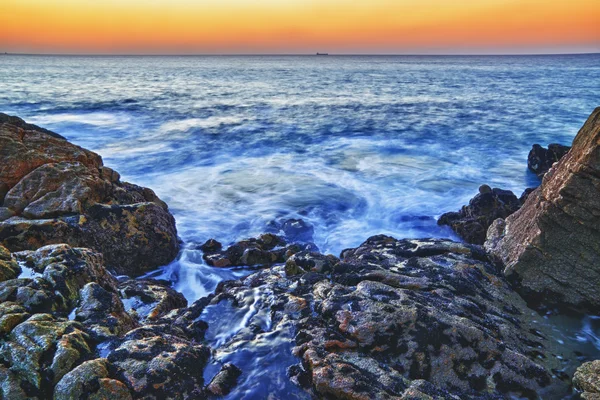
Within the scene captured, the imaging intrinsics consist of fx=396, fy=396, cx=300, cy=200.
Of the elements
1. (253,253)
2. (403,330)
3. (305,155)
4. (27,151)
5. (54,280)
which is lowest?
(253,253)

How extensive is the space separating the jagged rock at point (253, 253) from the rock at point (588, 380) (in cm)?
549

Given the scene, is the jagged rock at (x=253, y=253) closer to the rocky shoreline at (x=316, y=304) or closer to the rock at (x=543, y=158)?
the rocky shoreline at (x=316, y=304)

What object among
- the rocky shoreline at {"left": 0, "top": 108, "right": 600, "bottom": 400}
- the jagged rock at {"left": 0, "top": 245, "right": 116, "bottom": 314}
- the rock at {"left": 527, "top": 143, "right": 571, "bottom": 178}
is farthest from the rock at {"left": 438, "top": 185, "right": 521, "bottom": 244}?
the jagged rock at {"left": 0, "top": 245, "right": 116, "bottom": 314}

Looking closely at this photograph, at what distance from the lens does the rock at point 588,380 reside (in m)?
3.87

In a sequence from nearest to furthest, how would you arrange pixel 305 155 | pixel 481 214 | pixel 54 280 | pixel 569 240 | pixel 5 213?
1. pixel 54 280
2. pixel 569 240
3. pixel 5 213
4. pixel 481 214
5. pixel 305 155

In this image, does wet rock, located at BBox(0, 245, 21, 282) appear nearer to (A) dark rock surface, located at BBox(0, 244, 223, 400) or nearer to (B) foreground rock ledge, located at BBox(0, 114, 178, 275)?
(A) dark rock surface, located at BBox(0, 244, 223, 400)

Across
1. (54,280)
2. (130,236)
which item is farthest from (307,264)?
(130,236)

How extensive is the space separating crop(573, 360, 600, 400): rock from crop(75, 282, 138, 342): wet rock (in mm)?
4795

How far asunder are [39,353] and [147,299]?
2.65 metres

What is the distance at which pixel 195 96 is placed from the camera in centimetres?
4159

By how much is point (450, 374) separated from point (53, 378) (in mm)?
3705

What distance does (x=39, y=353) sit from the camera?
11.4 ft

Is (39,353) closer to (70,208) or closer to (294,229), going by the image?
(70,208)

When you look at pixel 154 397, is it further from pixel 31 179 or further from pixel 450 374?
pixel 31 179
